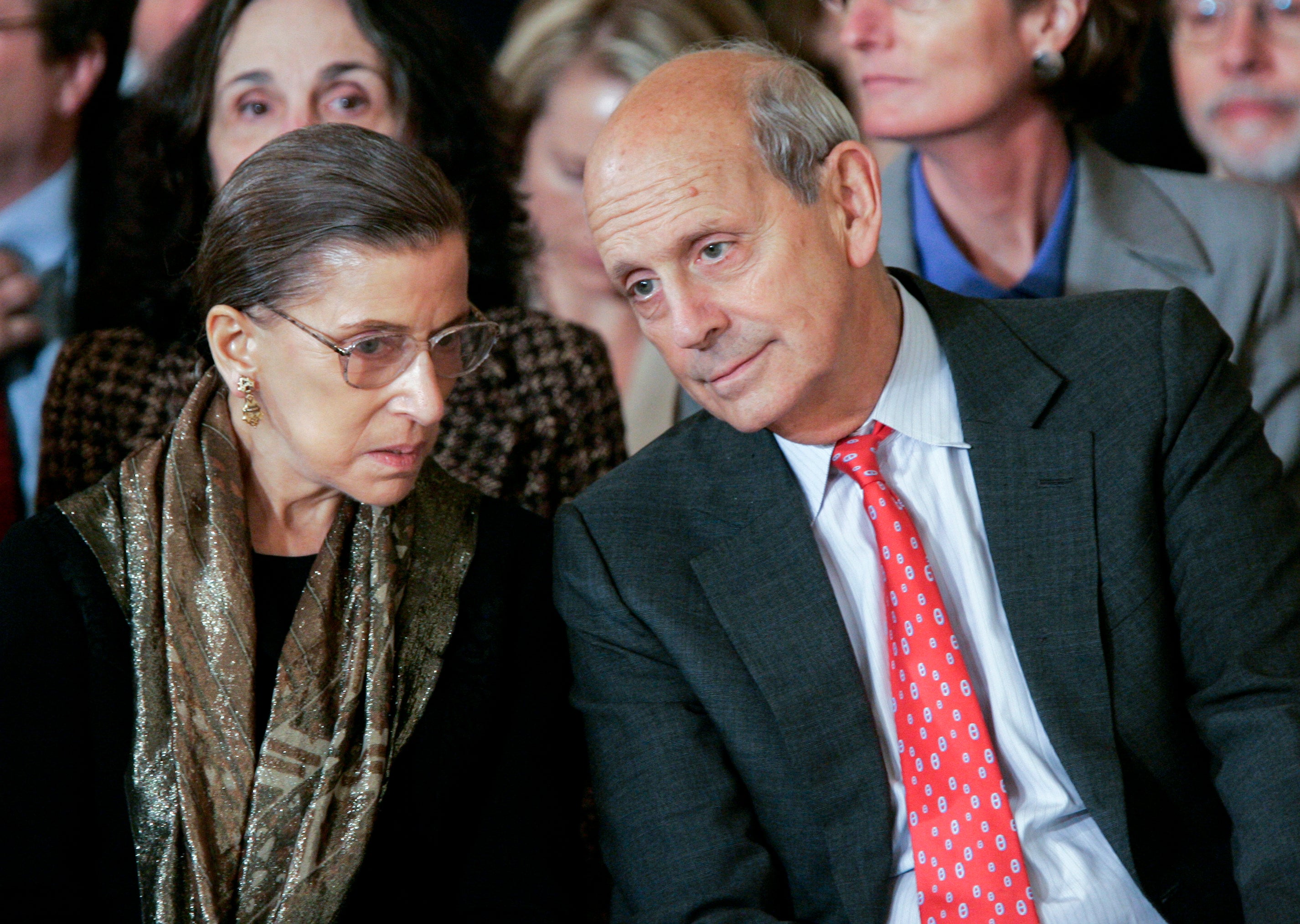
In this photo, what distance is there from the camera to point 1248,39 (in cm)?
331

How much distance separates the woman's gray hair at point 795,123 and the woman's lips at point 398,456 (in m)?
0.61

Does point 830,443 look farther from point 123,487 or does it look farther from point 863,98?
point 863,98

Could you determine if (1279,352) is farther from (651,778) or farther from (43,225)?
(43,225)

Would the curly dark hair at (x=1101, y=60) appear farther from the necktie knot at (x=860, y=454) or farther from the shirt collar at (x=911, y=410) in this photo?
the necktie knot at (x=860, y=454)

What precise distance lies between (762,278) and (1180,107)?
218 centimetres

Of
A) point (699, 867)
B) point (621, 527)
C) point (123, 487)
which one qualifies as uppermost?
point (123, 487)

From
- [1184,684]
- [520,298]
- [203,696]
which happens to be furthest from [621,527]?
[520,298]

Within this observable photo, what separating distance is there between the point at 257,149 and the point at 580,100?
46.5 inches

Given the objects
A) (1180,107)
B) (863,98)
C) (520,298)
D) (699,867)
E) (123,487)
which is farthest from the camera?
(1180,107)

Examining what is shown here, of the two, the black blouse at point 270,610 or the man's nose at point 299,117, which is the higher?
the man's nose at point 299,117

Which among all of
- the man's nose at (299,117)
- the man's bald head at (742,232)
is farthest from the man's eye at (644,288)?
the man's nose at (299,117)

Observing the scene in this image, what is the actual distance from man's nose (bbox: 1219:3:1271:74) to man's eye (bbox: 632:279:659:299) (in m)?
2.09

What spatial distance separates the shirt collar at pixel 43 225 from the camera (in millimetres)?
3031

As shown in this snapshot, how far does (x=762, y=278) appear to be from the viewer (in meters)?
1.87
